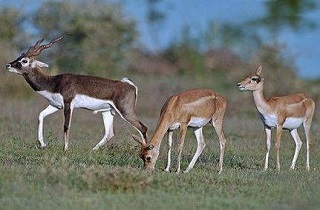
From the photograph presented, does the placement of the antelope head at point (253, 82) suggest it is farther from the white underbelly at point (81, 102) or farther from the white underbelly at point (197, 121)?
the white underbelly at point (81, 102)

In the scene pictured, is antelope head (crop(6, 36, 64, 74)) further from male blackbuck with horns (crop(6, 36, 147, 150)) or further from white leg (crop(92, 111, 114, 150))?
white leg (crop(92, 111, 114, 150))

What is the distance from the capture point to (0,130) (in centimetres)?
1831

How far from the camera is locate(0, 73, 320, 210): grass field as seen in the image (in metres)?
9.93

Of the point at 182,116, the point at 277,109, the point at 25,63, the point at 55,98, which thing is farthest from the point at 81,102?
the point at 277,109

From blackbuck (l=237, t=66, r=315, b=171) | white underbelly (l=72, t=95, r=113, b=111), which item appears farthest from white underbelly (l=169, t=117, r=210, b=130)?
white underbelly (l=72, t=95, r=113, b=111)

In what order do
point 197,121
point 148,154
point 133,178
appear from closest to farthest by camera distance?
point 133,178
point 148,154
point 197,121

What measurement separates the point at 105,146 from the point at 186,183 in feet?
14.4

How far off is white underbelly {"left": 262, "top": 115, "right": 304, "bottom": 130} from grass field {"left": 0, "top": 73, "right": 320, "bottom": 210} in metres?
0.66

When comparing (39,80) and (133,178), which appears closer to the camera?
(133,178)

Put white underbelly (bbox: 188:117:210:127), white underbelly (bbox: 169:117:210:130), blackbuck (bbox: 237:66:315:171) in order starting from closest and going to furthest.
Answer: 1. white underbelly (bbox: 169:117:210:130)
2. white underbelly (bbox: 188:117:210:127)
3. blackbuck (bbox: 237:66:315:171)

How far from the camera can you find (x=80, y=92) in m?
16.2

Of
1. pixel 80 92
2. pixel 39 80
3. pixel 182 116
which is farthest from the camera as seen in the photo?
pixel 39 80

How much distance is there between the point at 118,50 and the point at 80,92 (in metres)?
23.8

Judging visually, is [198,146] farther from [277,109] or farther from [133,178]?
[133,178]
